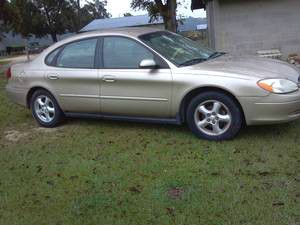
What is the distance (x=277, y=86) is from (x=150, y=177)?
1933 mm

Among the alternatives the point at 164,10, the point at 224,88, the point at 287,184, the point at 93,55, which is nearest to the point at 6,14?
the point at 164,10

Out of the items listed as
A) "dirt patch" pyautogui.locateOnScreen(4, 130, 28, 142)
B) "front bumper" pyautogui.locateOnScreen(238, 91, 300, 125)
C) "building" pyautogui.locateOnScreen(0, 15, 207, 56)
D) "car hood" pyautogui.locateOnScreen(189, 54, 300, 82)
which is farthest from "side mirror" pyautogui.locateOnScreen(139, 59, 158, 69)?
"building" pyautogui.locateOnScreen(0, 15, 207, 56)

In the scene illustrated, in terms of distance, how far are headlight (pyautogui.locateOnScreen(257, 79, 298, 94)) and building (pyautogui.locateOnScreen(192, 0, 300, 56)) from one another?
386 inches

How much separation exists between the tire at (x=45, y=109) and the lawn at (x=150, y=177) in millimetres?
507

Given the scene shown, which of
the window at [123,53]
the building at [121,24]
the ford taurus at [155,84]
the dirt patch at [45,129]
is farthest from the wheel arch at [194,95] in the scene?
the building at [121,24]

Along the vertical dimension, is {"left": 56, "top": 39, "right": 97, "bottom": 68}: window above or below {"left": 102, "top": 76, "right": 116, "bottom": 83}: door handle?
above

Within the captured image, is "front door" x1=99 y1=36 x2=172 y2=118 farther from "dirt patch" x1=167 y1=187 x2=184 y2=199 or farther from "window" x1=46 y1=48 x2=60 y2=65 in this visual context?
"dirt patch" x1=167 y1=187 x2=184 y2=199

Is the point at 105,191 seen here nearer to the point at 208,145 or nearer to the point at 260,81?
the point at 208,145

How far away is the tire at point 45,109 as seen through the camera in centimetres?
762

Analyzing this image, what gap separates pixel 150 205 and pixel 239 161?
141 centimetres

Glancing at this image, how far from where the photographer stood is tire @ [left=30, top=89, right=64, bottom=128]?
7.62 meters

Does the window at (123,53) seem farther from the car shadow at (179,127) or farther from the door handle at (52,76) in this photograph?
the car shadow at (179,127)

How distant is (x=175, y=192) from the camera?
15.2 ft

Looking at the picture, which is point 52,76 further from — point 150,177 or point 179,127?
point 150,177
